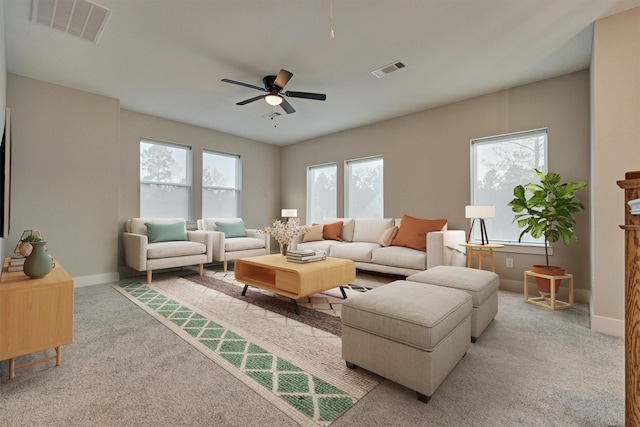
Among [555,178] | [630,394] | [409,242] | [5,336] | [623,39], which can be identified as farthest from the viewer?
[409,242]

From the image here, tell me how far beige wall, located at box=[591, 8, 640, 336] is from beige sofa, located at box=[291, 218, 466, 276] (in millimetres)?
1436

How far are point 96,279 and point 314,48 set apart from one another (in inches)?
164

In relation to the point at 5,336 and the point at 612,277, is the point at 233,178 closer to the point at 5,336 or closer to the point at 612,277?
the point at 5,336

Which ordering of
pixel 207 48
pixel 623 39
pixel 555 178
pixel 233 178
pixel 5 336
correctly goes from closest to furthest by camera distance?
pixel 5 336, pixel 623 39, pixel 207 48, pixel 555 178, pixel 233 178

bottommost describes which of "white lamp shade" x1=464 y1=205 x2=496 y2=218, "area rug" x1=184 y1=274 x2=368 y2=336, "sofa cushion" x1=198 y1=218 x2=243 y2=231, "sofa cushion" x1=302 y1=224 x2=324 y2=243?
"area rug" x1=184 y1=274 x2=368 y2=336

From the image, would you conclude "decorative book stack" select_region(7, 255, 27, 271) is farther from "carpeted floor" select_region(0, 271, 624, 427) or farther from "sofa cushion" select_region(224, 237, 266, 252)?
Result: "sofa cushion" select_region(224, 237, 266, 252)

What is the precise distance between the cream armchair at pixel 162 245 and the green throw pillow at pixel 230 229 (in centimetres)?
59

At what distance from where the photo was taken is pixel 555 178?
10.6 feet

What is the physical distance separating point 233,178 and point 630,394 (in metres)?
6.19

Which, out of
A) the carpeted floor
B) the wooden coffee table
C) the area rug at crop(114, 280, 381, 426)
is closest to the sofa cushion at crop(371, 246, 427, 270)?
the wooden coffee table

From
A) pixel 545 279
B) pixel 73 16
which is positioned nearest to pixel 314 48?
pixel 73 16

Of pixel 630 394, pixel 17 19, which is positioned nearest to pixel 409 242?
pixel 630 394

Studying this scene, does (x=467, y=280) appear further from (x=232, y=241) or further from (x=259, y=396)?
(x=232, y=241)

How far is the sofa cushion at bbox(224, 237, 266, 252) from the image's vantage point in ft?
16.2
